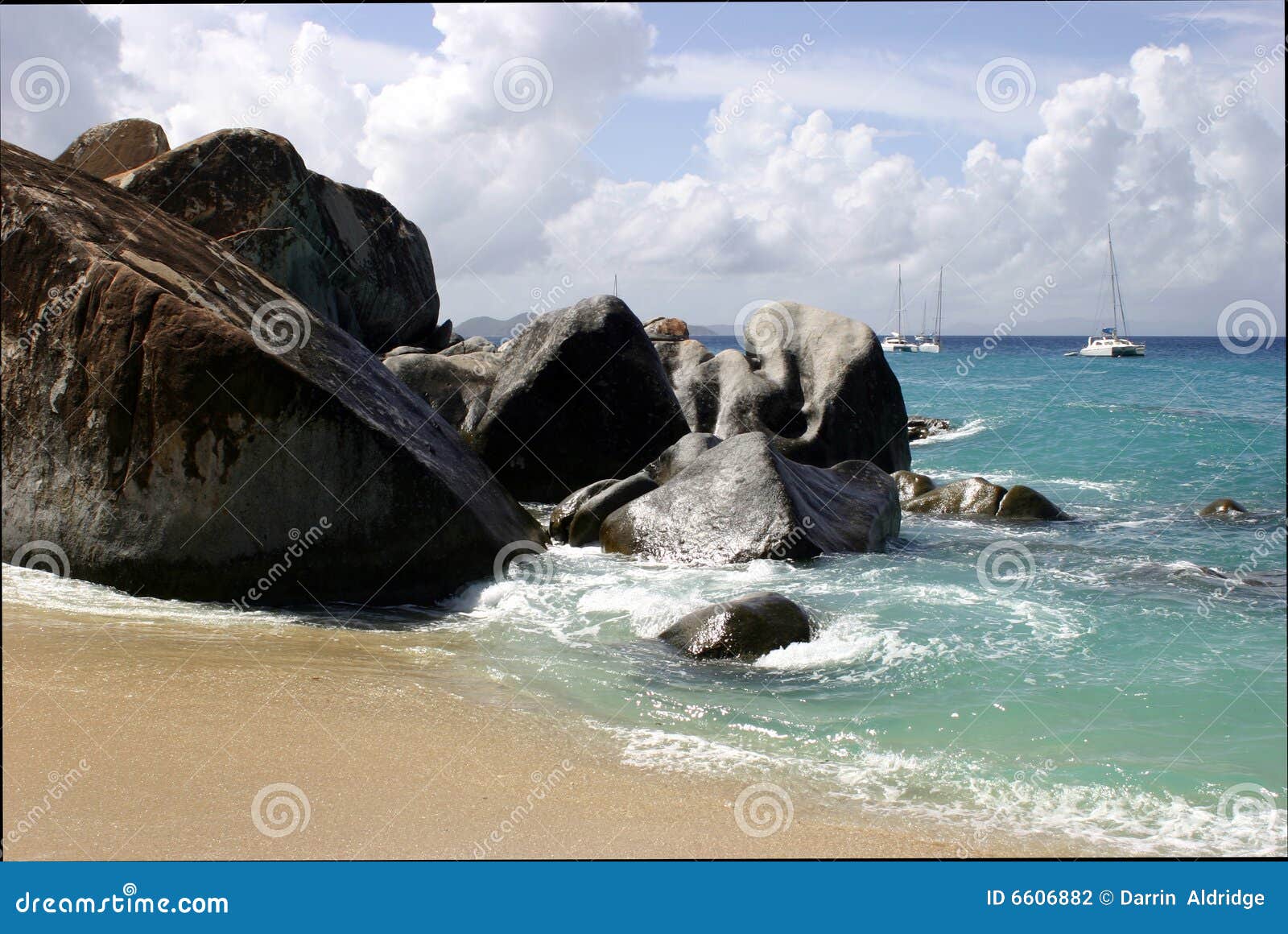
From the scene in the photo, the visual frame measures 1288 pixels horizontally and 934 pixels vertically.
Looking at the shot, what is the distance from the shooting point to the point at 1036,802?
4.44 metres

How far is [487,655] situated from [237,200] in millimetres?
9414

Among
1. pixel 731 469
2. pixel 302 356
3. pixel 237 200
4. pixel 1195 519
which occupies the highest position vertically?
pixel 237 200

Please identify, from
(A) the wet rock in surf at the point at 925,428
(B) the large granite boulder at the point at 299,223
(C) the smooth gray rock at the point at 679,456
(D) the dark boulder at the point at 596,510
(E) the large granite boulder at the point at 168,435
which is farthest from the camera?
(A) the wet rock in surf at the point at 925,428

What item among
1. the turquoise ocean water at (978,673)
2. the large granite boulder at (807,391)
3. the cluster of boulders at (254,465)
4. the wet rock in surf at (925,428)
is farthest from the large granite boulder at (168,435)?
the wet rock in surf at (925,428)

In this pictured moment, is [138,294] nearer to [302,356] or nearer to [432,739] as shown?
[302,356]

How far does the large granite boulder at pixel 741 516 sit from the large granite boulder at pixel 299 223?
4329 millimetres

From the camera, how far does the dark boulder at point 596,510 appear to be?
9891mm

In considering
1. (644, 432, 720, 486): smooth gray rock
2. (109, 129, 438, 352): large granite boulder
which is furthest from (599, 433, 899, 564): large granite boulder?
(109, 129, 438, 352): large granite boulder

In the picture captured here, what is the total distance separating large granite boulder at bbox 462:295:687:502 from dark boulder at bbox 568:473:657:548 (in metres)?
1.77

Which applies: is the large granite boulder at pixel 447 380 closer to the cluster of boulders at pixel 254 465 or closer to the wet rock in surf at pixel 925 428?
the cluster of boulders at pixel 254 465

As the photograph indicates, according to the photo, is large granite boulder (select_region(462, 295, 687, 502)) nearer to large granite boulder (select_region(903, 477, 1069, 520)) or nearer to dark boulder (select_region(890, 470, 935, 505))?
dark boulder (select_region(890, 470, 935, 505))

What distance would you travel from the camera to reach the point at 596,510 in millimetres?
9953

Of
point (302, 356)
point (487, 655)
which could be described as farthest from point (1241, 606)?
point (302, 356)

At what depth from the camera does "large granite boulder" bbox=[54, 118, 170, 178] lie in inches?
569
